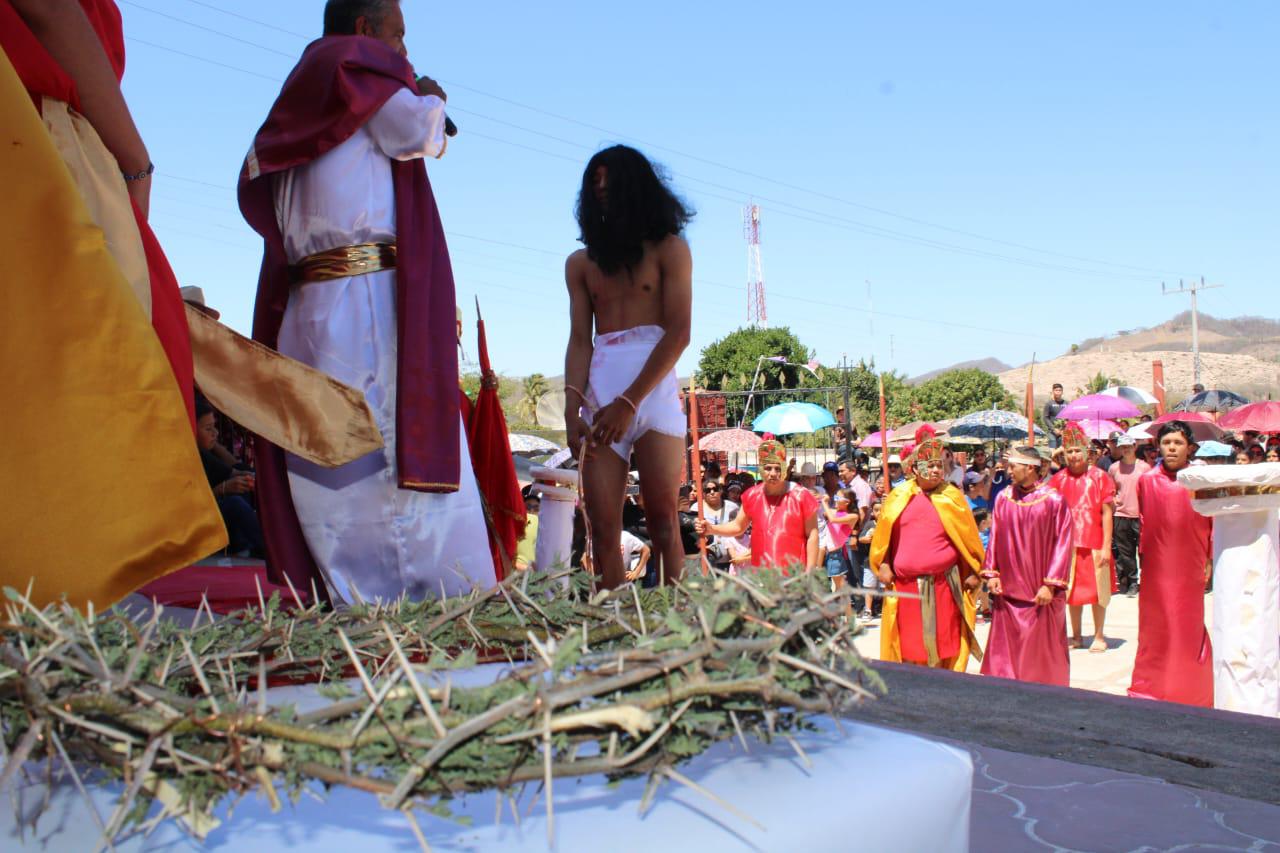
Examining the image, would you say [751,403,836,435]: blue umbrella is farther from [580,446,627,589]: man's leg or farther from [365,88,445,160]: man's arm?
[365,88,445,160]: man's arm

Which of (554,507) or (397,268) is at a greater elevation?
(397,268)

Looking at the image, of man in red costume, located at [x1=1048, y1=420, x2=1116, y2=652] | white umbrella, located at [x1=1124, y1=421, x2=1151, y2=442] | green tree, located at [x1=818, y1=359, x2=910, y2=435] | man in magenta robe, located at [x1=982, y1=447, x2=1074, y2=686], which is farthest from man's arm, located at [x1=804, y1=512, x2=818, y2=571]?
green tree, located at [x1=818, y1=359, x2=910, y2=435]

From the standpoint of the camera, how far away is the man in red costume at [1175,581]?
7633mm

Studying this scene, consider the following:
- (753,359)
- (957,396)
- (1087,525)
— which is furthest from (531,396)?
(1087,525)

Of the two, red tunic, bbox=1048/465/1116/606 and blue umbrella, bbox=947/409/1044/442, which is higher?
blue umbrella, bbox=947/409/1044/442

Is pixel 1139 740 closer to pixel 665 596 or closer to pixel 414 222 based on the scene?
pixel 665 596

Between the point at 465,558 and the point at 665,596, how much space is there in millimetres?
1353

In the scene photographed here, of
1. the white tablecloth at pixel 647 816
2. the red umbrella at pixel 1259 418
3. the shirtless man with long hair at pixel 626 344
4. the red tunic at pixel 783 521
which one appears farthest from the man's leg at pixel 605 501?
the red umbrella at pixel 1259 418

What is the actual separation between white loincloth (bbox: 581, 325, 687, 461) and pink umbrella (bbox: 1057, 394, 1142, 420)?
18.7 meters

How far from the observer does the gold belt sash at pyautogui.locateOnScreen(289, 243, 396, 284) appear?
2.77 meters

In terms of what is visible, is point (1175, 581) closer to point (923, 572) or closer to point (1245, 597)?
point (1245, 597)

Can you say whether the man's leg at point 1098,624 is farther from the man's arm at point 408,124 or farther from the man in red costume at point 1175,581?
the man's arm at point 408,124

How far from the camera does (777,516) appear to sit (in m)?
9.20

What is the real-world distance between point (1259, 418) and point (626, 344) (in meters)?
20.2
